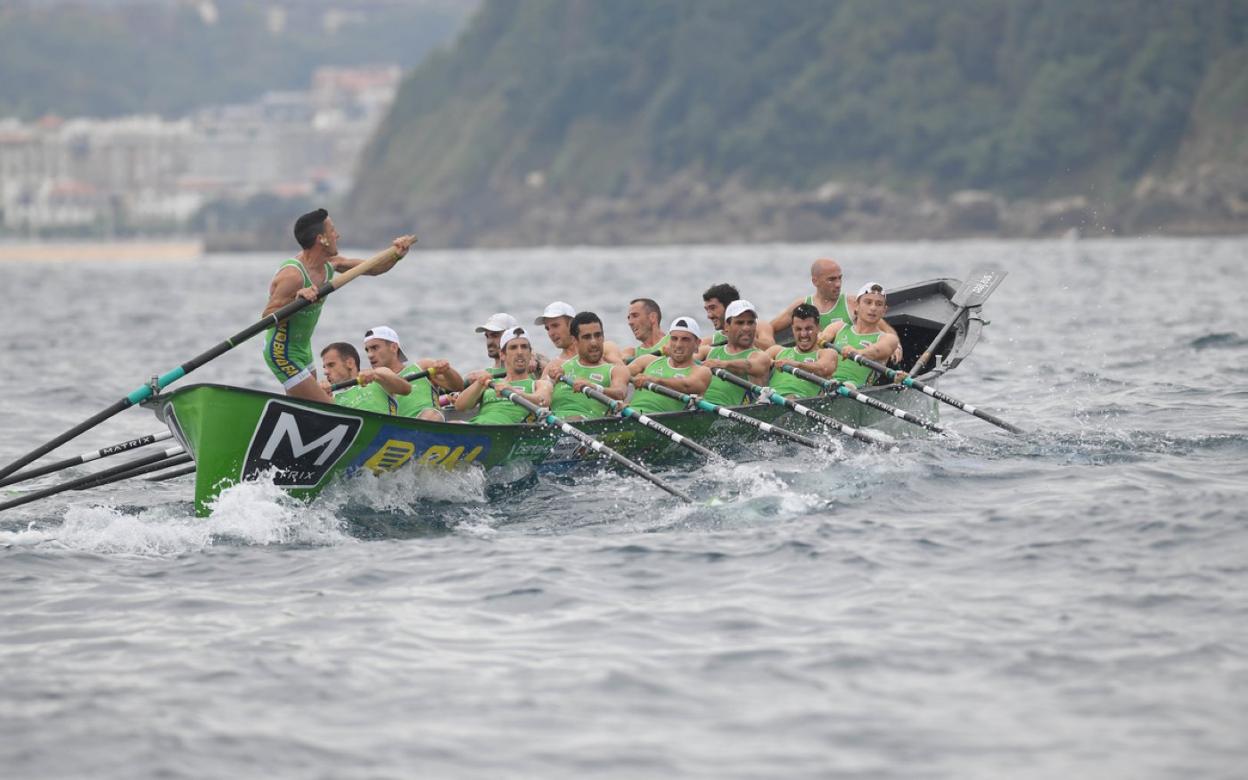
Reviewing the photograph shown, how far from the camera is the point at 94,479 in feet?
48.0

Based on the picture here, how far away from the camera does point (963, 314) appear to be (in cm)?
2008

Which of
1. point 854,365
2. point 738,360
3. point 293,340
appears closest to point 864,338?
point 854,365

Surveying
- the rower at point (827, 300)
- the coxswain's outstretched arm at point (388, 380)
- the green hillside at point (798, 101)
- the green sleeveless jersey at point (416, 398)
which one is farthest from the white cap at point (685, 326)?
the green hillside at point (798, 101)

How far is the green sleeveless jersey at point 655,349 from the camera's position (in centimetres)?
1715

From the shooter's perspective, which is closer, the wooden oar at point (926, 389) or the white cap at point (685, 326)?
the white cap at point (685, 326)

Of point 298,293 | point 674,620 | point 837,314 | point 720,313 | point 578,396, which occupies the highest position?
point 298,293

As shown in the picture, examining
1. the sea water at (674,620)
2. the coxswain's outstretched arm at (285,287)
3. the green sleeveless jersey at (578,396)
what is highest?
the coxswain's outstretched arm at (285,287)

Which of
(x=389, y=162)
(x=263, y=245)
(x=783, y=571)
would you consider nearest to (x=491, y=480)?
(x=783, y=571)

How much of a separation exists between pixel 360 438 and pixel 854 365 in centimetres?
615

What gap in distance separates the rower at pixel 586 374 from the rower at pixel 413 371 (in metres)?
0.94

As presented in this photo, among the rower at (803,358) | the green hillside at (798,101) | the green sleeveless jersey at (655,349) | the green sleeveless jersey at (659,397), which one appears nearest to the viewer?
the green sleeveless jersey at (659,397)

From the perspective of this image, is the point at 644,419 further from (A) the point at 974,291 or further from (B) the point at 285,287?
(A) the point at 974,291

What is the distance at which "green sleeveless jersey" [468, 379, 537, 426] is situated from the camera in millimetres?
16031

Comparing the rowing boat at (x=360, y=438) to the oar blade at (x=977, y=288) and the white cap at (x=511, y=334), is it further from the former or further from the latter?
the oar blade at (x=977, y=288)
